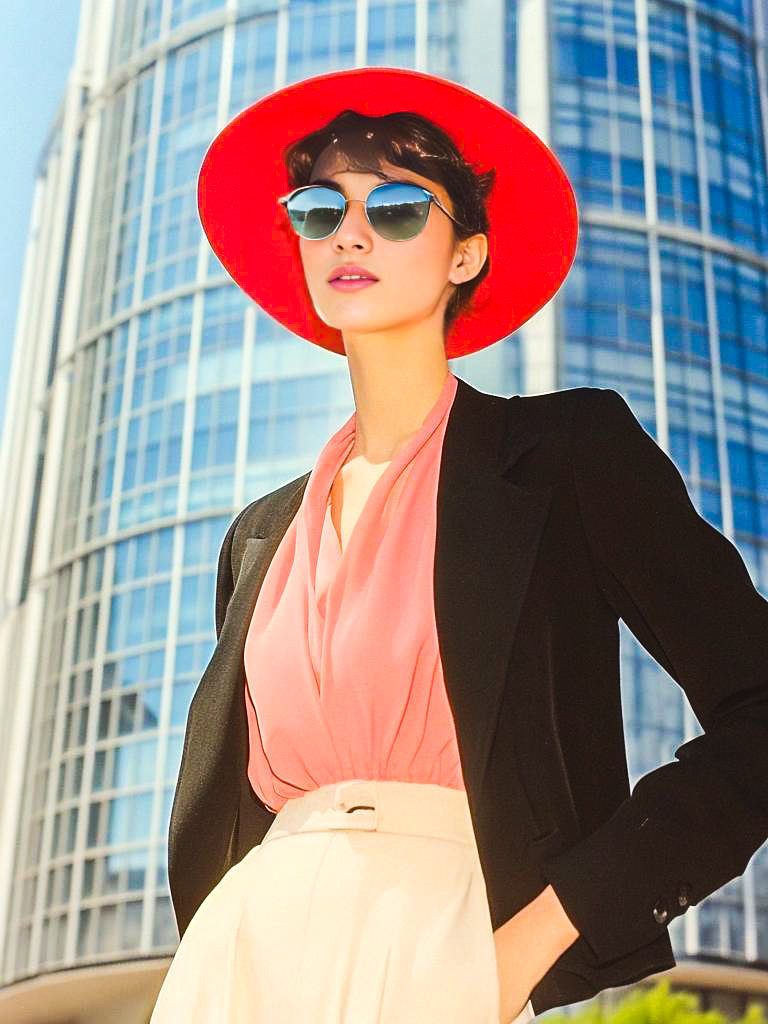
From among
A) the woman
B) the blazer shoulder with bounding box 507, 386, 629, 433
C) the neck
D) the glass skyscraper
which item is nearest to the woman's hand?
the woman

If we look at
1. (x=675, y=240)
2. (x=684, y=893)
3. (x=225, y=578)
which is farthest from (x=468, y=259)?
(x=675, y=240)

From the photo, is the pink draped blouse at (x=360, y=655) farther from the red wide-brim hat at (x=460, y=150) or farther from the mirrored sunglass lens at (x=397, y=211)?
the red wide-brim hat at (x=460, y=150)

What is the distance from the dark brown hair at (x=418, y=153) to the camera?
1.55 metres

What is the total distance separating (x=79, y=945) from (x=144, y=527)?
5.42m

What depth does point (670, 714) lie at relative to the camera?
18156 millimetres

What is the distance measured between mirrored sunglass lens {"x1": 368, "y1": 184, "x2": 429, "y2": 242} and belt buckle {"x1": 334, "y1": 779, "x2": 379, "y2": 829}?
21.6 inches

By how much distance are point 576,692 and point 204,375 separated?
19.8 m

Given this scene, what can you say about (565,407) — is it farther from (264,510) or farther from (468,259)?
(264,510)

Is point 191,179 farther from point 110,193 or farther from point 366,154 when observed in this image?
point 366,154

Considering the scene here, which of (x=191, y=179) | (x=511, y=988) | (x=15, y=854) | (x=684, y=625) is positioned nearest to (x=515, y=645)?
(x=684, y=625)

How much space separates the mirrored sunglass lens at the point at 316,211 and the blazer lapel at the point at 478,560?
210 millimetres

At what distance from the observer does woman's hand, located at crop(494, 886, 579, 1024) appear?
1.15 m

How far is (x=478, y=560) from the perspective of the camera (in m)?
1.30

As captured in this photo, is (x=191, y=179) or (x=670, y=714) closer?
(x=670, y=714)
